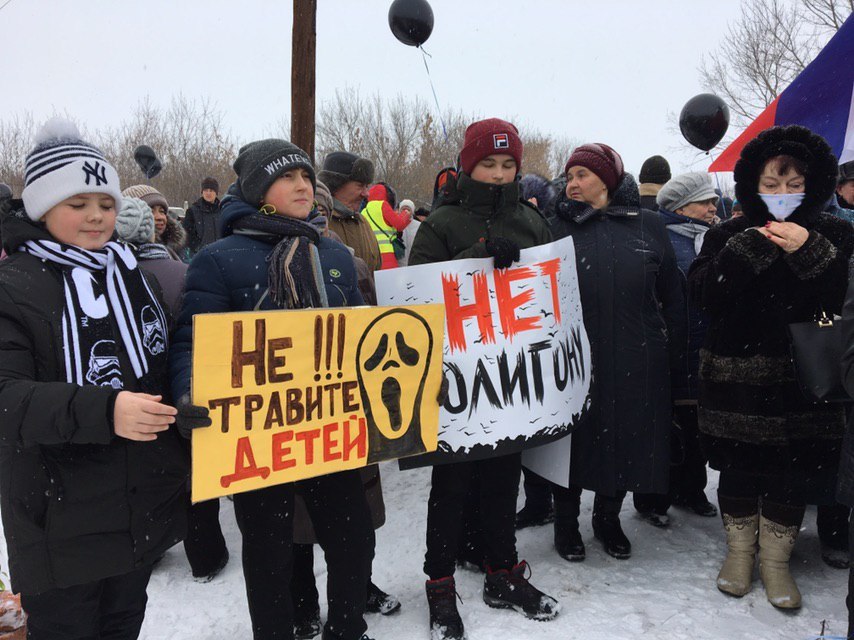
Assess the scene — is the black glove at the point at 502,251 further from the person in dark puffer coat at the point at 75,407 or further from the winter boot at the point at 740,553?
the winter boot at the point at 740,553

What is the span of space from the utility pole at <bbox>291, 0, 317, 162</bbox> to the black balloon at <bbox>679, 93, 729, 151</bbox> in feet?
12.9

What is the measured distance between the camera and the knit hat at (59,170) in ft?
6.24

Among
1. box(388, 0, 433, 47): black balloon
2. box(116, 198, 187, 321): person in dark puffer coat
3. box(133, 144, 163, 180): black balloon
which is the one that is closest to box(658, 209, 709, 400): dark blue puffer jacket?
box(116, 198, 187, 321): person in dark puffer coat

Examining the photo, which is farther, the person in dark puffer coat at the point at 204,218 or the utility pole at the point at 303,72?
the person in dark puffer coat at the point at 204,218

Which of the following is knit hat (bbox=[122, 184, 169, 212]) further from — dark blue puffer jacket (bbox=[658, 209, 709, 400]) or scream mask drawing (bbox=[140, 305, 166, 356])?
dark blue puffer jacket (bbox=[658, 209, 709, 400])

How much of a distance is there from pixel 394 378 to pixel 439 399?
24 centimetres

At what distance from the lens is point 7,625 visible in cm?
273

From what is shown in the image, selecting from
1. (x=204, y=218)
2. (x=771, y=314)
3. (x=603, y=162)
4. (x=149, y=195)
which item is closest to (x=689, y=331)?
(x=771, y=314)

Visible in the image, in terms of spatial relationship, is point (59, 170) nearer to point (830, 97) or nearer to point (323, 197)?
point (323, 197)

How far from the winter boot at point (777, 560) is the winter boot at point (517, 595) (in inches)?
39.1

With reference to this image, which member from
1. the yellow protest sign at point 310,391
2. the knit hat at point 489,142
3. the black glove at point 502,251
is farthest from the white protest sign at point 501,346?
the knit hat at point 489,142

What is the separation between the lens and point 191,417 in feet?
6.25

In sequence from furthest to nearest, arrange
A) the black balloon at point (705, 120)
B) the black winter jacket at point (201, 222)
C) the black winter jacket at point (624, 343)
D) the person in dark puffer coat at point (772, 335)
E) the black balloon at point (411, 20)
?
1. the black winter jacket at point (201, 222)
2. the black balloon at point (411, 20)
3. the black balloon at point (705, 120)
4. the black winter jacket at point (624, 343)
5. the person in dark puffer coat at point (772, 335)

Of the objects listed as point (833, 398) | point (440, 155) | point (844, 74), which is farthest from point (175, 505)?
point (440, 155)
